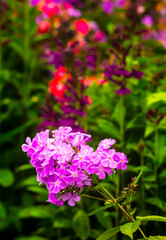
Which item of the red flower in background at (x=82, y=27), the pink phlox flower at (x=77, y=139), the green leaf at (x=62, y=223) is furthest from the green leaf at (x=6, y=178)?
the pink phlox flower at (x=77, y=139)

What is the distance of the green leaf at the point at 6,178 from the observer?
98.7 inches

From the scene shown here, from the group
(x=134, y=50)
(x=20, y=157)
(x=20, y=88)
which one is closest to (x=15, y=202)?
(x=20, y=157)

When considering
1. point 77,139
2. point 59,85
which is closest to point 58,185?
point 77,139

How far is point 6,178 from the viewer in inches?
102

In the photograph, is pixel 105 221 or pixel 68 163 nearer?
pixel 68 163

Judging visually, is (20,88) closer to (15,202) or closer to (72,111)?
(15,202)

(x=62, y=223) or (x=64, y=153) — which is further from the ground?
(x=64, y=153)

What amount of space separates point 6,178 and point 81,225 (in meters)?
0.87

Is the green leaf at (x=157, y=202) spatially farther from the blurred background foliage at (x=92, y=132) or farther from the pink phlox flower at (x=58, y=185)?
the pink phlox flower at (x=58, y=185)

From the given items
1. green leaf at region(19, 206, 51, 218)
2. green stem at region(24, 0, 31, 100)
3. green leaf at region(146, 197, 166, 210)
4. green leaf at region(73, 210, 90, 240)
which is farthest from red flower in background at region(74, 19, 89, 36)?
green leaf at region(146, 197, 166, 210)

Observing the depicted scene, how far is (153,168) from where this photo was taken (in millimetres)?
1841

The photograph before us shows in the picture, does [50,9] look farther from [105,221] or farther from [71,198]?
[71,198]

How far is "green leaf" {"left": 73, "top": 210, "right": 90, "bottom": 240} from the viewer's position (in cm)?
192

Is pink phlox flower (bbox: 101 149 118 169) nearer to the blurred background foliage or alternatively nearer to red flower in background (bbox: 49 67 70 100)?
the blurred background foliage
